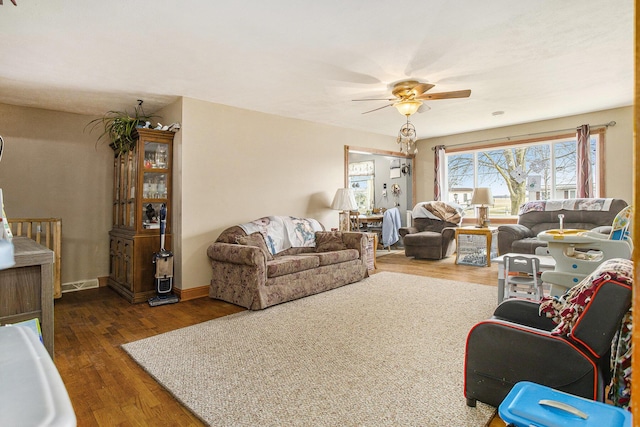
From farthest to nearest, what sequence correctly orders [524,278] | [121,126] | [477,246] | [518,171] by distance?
[477,246] < [518,171] < [121,126] < [524,278]

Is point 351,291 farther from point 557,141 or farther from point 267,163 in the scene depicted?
point 557,141

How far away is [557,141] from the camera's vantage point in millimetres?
5902

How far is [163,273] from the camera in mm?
3867

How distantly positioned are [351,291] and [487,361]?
8.48 ft

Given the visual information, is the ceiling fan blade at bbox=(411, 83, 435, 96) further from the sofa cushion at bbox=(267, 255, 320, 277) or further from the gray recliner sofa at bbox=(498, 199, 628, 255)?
the gray recliner sofa at bbox=(498, 199, 628, 255)

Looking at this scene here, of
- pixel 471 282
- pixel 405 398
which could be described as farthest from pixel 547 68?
pixel 405 398

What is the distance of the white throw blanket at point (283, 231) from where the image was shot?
14.1 ft

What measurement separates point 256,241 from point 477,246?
4704mm

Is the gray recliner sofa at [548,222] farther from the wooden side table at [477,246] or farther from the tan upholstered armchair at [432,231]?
the tan upholstered armchair at [432,231]

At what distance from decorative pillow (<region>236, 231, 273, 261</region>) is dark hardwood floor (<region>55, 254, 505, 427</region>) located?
71 centimetres

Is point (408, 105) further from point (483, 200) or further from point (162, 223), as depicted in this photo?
point (162, 223)

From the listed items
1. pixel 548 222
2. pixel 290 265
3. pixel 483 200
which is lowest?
pixel 290 265

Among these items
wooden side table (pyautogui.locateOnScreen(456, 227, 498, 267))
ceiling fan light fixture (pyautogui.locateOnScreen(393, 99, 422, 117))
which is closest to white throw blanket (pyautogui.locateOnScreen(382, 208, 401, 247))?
wooden side table (pyautogui.locateOnScreen(456, 227, 498, 267))

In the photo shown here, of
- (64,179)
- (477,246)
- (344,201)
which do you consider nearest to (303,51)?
(344,201)
